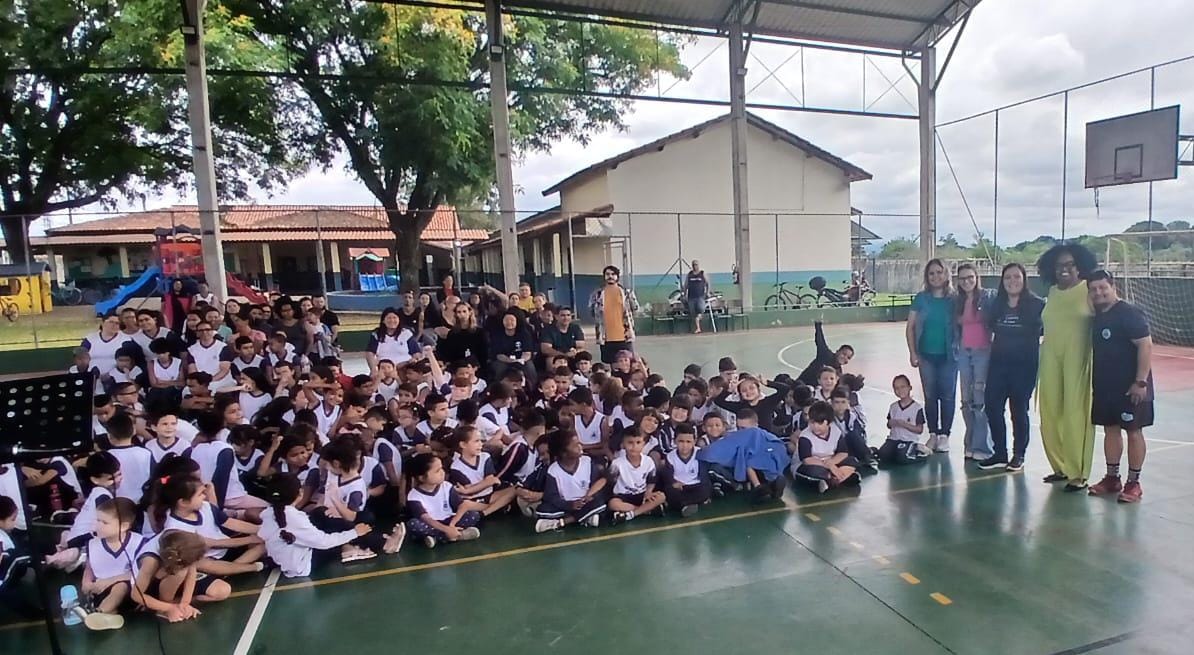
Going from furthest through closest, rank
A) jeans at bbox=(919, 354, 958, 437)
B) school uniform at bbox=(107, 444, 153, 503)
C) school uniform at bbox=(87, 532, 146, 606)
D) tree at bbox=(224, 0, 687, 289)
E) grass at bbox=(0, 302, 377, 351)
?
tree at bbox=(224, 0, 687, 289) < grass at bbox=(0, 302, 377, 351) < jeans at bbox=(919, 354, 958, 437) < school uniform at bbox=(107, 444, 153, 503) < school uniform at bbox=(87, 532, 146, 606)

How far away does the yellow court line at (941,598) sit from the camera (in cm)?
335

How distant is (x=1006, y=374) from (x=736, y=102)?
11.7m

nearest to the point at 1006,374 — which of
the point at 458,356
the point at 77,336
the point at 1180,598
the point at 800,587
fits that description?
the point at 1180,598

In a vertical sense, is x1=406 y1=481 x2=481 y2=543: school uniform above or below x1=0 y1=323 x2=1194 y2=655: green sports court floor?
above

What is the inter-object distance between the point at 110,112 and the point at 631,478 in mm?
18250

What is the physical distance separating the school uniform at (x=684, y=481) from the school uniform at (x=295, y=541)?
212 cm

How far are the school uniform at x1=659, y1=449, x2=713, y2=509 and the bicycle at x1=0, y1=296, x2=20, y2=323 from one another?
1696 centimetres

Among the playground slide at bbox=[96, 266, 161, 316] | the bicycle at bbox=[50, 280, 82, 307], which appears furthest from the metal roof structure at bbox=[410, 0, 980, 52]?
the bicycle at bbox=[50, 280, 82, 307]

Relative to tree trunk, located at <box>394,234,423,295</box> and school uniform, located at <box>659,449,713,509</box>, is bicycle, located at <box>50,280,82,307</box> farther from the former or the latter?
school uniform, located at <box>659,449,713,509</box>

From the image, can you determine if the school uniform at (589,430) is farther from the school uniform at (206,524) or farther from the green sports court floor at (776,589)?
the school uniform at (206,524)

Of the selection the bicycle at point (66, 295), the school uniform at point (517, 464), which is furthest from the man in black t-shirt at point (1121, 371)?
the bicycle at point (66, 295)

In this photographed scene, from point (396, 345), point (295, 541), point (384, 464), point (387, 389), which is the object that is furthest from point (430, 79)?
point (295, 541)

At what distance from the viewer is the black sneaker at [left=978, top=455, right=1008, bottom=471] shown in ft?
17.8

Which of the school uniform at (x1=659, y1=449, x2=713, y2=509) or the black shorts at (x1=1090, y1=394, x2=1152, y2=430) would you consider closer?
the black shorts at (x1=1090, y1=394, x2=1152, y2=430)
